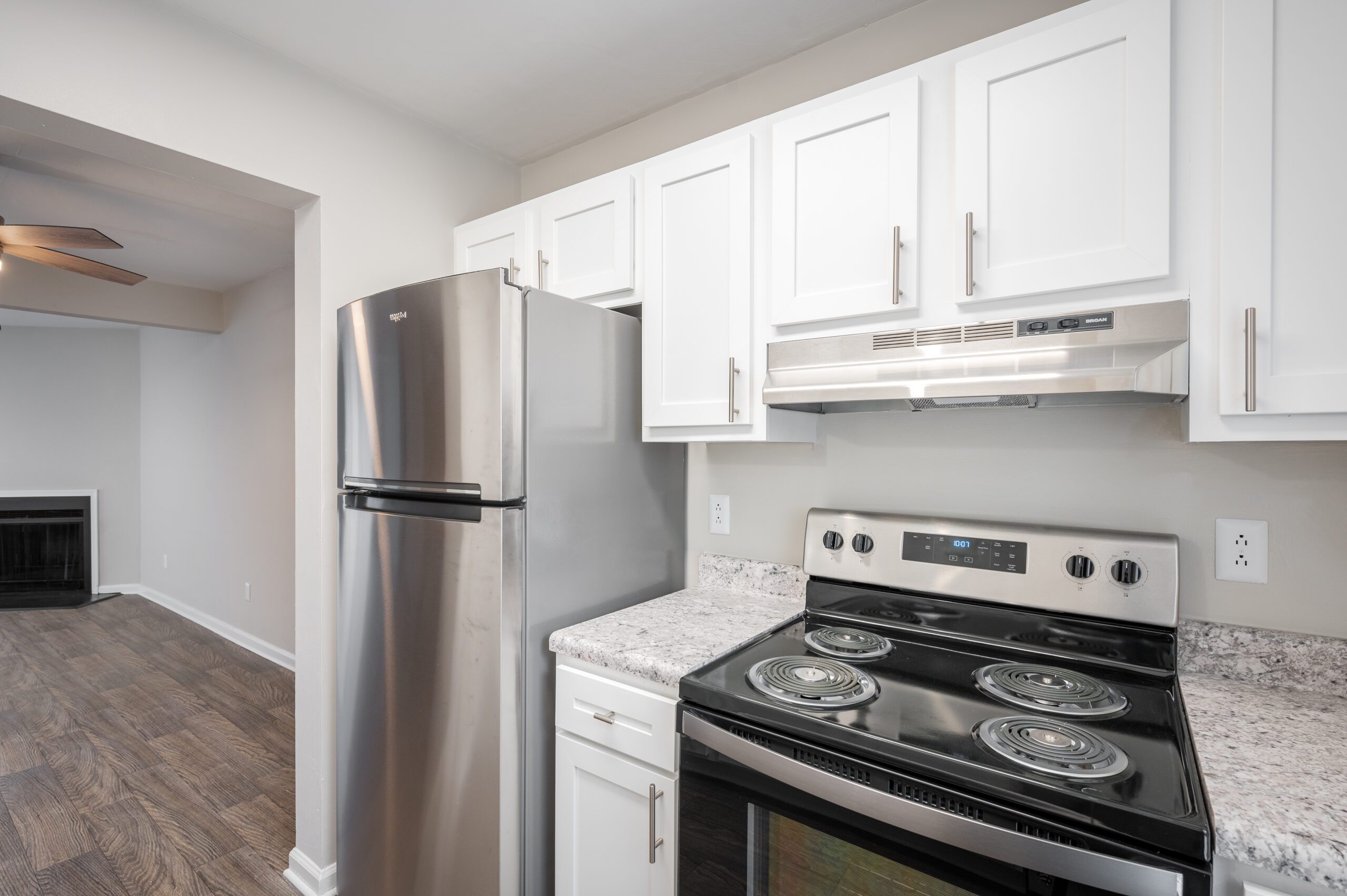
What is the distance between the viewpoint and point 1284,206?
1.02 meters

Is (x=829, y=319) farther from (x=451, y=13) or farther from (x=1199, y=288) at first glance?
(x=451, y=13)

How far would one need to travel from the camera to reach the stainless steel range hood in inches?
43.7

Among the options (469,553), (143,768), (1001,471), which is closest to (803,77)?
(1001,471)

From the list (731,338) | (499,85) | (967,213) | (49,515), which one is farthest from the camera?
(49,515)

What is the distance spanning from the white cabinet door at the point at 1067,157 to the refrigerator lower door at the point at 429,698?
124cm

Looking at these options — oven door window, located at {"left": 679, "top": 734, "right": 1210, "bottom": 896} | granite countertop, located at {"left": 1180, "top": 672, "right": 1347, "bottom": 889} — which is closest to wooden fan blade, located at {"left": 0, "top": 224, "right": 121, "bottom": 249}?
oven door window, located at {"left": 679, "top": 734, "right": 1210, "bottom": 896}

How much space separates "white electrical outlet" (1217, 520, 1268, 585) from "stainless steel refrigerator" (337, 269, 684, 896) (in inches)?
54.8

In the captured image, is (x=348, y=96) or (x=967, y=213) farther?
(x=348, y=96)

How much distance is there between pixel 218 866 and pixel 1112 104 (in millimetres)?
3341

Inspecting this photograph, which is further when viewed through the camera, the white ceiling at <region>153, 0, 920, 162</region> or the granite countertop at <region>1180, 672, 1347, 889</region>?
the white ceiling at <region>153, 0, 920, 162</region>

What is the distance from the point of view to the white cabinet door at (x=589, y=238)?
185 cm

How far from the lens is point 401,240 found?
2.21 meters

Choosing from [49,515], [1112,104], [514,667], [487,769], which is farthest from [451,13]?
[49,515]

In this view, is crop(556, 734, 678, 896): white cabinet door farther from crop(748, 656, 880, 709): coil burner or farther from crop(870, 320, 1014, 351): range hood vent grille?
crop(870, 320, 1014, 351): range hood vent grille
